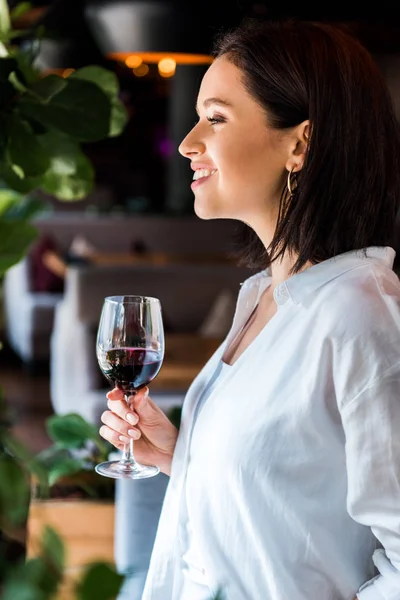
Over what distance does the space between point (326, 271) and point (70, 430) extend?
1212 mm

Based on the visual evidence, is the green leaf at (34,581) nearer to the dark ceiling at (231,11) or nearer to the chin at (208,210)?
the chin at (208,210)

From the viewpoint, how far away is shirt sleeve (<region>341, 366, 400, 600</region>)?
1.13 m

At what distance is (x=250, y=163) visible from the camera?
1368 millimetres

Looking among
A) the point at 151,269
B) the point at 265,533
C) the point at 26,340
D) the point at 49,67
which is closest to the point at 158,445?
the point at 265,533

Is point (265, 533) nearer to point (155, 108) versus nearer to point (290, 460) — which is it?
point (290, 460)

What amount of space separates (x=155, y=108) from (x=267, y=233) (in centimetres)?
1538

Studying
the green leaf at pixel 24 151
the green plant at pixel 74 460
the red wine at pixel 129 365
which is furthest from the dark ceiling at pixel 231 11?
the green plant at pixel 74 460

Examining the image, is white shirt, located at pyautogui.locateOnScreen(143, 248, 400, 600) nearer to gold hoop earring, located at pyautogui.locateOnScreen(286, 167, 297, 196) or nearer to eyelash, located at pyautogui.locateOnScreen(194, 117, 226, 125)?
gold hoop earring, located at pyautogui.locateOnScreen(286, 167, 297, 196)

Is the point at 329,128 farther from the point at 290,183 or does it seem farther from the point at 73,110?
the point at 73,110

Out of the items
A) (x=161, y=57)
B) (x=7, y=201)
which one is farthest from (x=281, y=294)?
(x=161, y=57)

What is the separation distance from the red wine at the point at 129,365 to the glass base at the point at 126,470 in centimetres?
13

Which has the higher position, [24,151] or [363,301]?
[24,151]

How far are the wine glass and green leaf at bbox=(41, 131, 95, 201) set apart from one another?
0.32 m

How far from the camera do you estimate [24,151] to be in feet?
2.86
